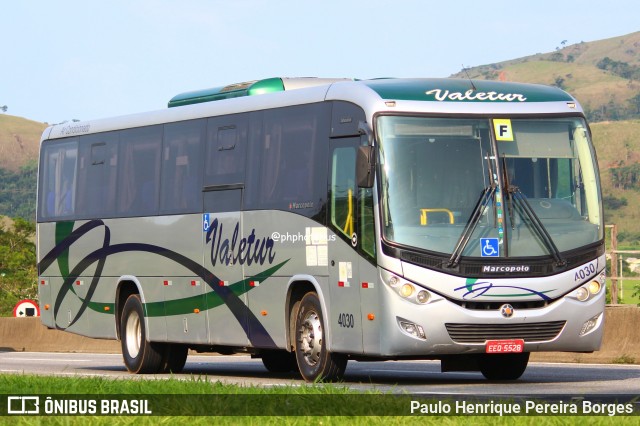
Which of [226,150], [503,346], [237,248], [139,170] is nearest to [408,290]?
[503,346]


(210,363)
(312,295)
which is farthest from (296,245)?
(210,363)

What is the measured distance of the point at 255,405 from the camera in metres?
12.5

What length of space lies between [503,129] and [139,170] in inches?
267

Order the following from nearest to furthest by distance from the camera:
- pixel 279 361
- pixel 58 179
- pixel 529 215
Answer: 1. pixel 529 215
2. pixel 279 361
3. pixel 58 179

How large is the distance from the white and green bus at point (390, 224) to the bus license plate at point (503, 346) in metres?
0.02

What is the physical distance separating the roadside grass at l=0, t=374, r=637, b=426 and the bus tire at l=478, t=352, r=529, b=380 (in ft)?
14.1

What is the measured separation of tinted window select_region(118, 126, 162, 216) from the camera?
2161cm

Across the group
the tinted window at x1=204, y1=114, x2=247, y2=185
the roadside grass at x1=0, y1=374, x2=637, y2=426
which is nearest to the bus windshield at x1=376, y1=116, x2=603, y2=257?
the roadside grass at x1=0, y1=374, x2=637, y2=426

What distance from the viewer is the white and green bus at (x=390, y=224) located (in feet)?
53.4

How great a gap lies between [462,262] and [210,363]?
11508mm

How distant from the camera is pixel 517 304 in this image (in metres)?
16.4

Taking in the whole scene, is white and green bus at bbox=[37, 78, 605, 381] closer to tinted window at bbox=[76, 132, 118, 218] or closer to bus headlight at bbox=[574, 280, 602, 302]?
bus headlight at bbox=[574, 280, 602, 302]

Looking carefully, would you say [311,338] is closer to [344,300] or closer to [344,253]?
[344,300]

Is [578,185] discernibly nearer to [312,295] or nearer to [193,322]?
[312,295]
